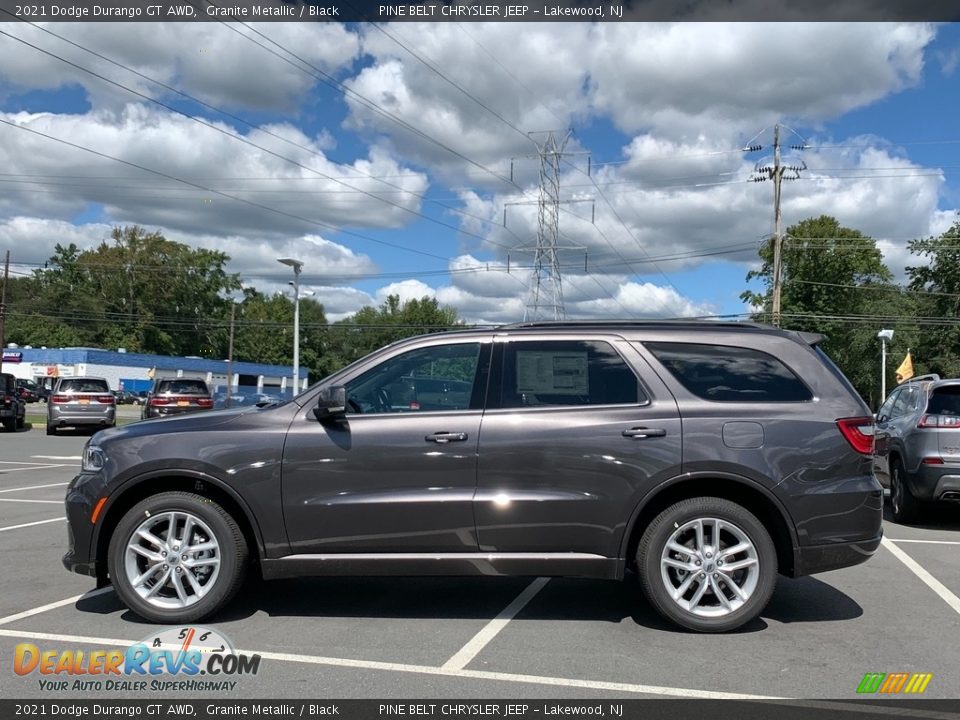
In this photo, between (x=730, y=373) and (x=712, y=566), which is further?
(x=730, y=373)

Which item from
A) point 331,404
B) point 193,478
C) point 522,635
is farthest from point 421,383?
point 522,635

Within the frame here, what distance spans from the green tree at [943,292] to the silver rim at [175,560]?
43.6 meters

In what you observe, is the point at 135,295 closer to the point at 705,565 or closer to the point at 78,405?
the point at 78,405

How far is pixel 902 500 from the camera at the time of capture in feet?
31.9

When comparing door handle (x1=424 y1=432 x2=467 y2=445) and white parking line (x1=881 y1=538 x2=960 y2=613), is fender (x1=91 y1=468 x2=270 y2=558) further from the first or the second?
white parking line (x1=881 y1=538 x2=960 y2=613)

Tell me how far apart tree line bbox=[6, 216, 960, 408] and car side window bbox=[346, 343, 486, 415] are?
40181mm

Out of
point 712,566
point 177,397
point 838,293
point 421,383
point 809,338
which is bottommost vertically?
point 712,566

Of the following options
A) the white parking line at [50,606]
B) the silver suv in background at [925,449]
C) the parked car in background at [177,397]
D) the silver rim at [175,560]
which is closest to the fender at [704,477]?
the silver rim at [175,560]

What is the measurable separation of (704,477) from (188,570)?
3.22m

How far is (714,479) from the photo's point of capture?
5191mm

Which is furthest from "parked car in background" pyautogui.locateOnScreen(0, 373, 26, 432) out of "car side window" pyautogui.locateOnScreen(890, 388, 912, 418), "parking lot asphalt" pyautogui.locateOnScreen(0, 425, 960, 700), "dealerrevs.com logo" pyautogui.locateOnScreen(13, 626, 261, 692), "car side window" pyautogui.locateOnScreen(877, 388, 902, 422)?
"car side window" pyautogui.locateOnScreen(890, 388, 912, 418)

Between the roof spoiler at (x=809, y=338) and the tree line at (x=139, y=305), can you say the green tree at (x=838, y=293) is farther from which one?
the roof spoiler at (x=809, y=338)

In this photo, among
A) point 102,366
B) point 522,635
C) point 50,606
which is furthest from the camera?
point 102,366

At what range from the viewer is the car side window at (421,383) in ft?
17.6
